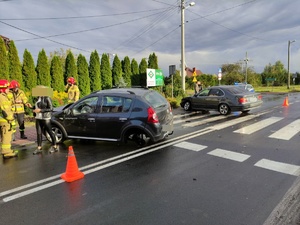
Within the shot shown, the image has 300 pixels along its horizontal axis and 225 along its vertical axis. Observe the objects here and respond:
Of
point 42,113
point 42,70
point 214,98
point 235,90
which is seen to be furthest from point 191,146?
point 42,70

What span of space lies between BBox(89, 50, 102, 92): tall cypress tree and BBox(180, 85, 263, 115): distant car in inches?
338

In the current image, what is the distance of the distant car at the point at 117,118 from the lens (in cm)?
686

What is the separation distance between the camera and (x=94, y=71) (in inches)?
811

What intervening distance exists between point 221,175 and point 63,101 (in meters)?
12.3

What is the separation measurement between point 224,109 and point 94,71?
36.4 ft

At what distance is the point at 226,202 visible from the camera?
3.85m

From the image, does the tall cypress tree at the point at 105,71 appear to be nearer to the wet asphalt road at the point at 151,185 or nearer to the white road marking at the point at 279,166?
the wet asphalt road at the point at 151,185

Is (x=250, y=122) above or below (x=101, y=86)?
below

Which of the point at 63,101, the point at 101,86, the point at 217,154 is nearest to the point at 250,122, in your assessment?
the point at 217,154

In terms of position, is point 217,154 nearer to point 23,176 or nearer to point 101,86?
point 23,176

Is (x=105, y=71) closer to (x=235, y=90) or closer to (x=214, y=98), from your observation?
(x=214, y=98)

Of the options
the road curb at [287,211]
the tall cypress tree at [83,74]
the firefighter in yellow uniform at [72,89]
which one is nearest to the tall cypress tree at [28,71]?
the tall cypress tree at [83,74]

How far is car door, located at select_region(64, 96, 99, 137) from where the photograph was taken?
291 inches

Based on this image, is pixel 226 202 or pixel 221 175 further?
pixel 221 175
